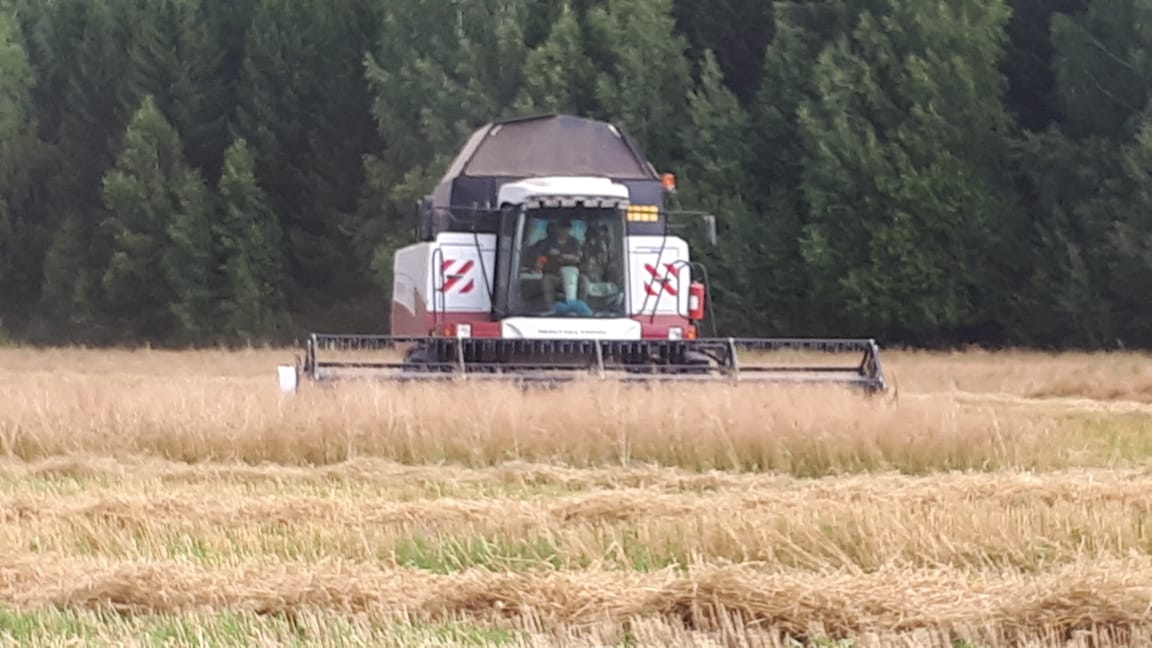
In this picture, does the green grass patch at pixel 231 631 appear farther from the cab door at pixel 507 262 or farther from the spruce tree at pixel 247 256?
the spruce tree at pixel 247 256

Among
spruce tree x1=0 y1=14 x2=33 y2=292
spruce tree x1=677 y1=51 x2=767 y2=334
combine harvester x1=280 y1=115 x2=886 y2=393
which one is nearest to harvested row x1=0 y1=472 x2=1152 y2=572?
combine harvester x1=280 y1=115 x2=886 y2=393

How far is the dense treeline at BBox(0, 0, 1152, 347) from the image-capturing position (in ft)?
85.7

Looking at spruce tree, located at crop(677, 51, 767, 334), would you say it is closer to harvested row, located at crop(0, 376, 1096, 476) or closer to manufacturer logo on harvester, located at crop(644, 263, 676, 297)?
manufacturer logo on harvester, located at crop(644, 263, 676, 297)

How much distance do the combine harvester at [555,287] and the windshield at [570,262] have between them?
0.01m

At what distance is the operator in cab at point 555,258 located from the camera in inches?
526

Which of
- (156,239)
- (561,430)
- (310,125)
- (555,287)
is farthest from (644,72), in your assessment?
(561,430)

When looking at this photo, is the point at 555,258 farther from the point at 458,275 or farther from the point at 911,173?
the point at 911,173

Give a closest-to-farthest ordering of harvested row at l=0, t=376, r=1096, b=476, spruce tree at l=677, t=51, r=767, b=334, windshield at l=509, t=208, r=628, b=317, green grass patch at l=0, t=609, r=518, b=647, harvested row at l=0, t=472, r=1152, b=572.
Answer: green grass patch at l=0, t=609, r=518, b=647, harvested row at l=0, t=472, r=1152, b=572, harvested row at l=0, t=376, r=1096, b=476, windshield at l=509, t=208, r=628, b=317, spruce tree at l=677, t=51, r=767, b=334

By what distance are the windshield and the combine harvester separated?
0.04ft

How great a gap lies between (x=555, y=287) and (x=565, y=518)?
6564 mm

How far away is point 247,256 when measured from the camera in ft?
108

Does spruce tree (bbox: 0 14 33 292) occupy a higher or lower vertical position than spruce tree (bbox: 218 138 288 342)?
higher

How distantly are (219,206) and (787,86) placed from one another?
12.3 m

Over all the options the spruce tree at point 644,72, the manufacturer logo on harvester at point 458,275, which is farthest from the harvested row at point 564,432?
the spruce tree at point 644,72
